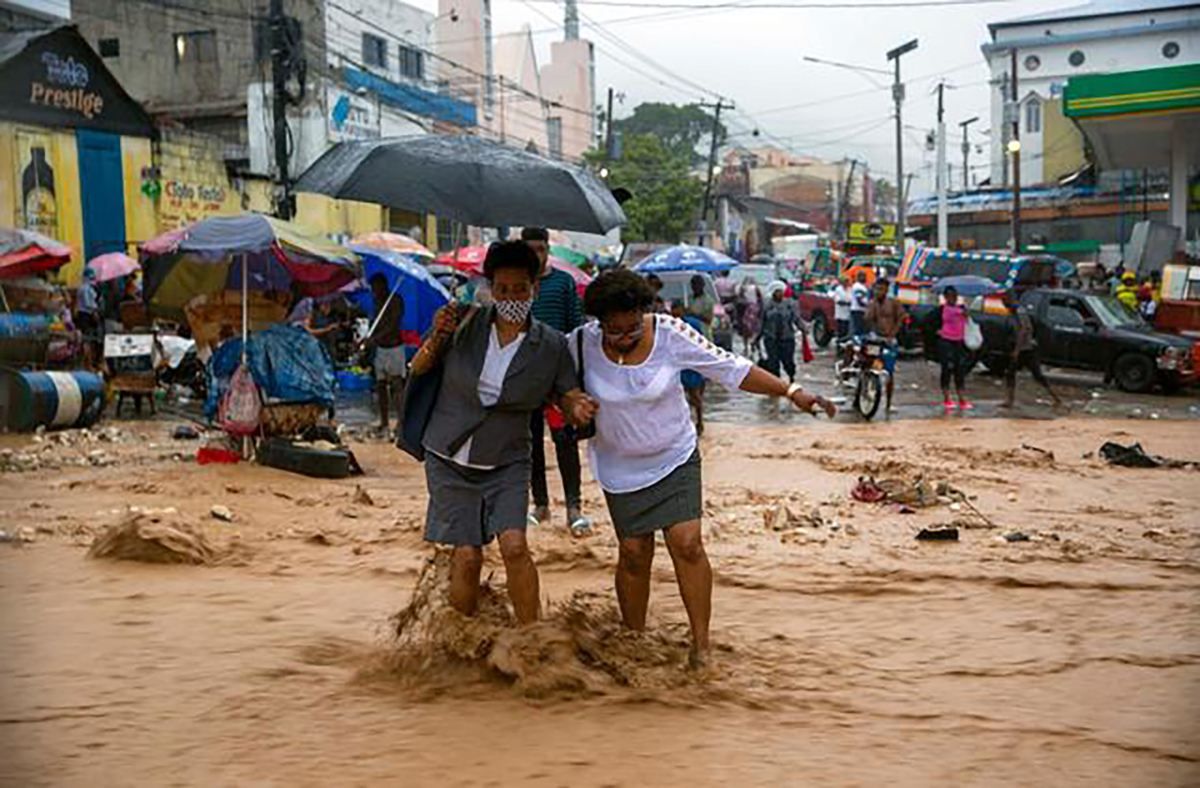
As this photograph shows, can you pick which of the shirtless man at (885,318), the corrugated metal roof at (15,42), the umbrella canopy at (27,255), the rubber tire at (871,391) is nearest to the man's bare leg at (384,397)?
the umbrella canopy at (27,255)

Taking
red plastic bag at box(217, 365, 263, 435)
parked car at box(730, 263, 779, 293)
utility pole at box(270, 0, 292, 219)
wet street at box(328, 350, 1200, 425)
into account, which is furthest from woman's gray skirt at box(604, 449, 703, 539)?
parked car at box(730, 263, 779, 293)

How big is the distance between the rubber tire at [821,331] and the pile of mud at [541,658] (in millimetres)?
25726

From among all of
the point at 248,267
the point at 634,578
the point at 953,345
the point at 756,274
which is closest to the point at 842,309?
the point at 756,274

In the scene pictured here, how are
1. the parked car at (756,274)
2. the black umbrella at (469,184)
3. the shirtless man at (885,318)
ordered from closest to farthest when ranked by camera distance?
the black umbrella at (469,184)
the shirtless man at (885,318)
the parked car at (756,274)

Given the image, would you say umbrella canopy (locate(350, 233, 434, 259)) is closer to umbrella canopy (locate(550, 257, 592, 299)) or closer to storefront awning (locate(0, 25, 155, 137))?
umbrella canopy (locate(550, 257, 592, 299))

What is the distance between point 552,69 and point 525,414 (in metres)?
60.3

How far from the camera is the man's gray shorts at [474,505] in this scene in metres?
4.67

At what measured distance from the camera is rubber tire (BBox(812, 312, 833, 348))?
30.2m

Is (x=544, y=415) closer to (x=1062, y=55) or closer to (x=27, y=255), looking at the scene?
(x=27, y=255)

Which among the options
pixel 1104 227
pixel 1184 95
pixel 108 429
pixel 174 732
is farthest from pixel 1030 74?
pixel 174 732

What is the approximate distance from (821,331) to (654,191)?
21826 millimetres

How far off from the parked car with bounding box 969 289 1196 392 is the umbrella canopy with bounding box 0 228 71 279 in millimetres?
13103

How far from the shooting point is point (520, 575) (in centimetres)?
472

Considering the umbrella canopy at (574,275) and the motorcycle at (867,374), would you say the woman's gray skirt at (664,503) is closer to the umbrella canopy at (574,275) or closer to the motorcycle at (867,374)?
the umbrella canopy at (574,275)
